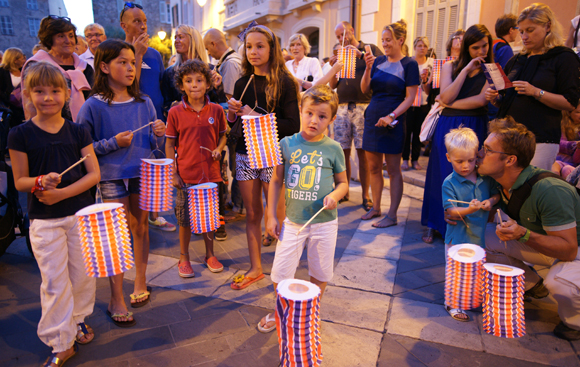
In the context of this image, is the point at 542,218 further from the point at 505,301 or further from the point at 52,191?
the point at 52,191

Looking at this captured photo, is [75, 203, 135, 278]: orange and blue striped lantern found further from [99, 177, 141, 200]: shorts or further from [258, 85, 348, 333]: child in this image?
[258, 85, 348, 333]: child

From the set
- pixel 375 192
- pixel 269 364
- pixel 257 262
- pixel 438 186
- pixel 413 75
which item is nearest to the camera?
pixel 269 364

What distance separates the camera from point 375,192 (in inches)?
190

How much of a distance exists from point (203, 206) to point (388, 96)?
269cm

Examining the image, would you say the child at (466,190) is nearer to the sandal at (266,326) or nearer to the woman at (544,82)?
the woman at (544,82)

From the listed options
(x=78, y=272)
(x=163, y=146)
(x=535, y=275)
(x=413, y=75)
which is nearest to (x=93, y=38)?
(x=163, y=146)

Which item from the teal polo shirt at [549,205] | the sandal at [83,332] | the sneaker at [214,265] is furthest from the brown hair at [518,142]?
the sandal at [83,332]

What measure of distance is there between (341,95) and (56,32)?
3.45 metres

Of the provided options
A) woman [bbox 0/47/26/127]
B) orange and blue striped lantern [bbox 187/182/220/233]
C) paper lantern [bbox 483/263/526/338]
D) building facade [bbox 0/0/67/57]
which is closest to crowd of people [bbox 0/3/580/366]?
orange and blue striped lantern [bbox 187/182/220/233]

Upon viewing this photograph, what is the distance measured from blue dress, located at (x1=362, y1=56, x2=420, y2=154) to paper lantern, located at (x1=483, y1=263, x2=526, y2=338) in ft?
8.16

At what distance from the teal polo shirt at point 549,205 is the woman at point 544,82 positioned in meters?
0.90

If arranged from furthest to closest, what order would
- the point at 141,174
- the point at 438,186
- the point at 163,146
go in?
1. the point at 438,186
2. the point at 163,146
3. the point at 141,174

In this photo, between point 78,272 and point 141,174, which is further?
point 141,174

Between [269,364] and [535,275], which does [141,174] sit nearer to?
[269,364]
